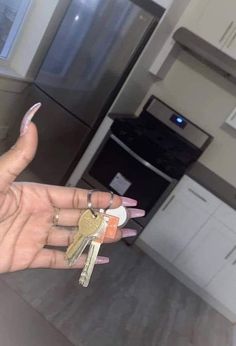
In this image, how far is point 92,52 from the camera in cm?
238

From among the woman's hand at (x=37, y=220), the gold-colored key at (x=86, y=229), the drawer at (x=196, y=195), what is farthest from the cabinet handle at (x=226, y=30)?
the gold-colored key at (x=86, y=229)

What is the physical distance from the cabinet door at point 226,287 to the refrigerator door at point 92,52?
155 cm

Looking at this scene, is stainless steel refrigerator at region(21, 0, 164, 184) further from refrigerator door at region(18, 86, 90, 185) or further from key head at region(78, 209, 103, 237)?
key head at region(78, 209, 103, 237)

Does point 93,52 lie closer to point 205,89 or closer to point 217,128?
point 205,89

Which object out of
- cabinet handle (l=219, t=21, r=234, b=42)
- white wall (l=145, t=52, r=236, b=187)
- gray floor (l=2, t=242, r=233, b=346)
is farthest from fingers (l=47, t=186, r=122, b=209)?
white wall (l=145, t=52, r=236, b=187)

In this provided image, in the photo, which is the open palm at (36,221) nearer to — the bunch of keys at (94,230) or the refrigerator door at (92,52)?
the bunch of keys at (94,230)

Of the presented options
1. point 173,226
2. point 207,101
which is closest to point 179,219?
point 173,226

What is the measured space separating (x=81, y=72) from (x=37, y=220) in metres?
1.76

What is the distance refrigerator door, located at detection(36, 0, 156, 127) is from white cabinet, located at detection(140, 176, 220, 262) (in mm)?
898

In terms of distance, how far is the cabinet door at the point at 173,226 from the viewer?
2.62 m

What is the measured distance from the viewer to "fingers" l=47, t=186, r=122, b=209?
2.84 feet

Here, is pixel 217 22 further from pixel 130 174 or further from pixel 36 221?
pixel 36 221

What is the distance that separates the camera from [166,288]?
8.52 ft

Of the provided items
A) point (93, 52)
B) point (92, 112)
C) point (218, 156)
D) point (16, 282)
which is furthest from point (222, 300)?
point (93, 52)
